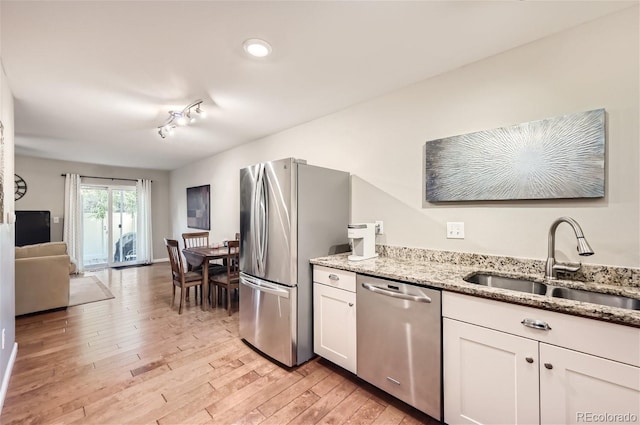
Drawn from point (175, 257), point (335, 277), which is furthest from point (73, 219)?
point (335, 277)

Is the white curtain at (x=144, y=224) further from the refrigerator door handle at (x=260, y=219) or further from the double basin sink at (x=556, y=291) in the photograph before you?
the double basin sink at (x=556, y=291)

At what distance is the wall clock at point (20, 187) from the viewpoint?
17.6 feet

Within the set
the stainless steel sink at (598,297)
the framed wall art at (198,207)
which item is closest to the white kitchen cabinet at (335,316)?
the stainless steel sink at (598,297)

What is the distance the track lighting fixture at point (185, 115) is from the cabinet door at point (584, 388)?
3194 mm

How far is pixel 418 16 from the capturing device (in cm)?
156

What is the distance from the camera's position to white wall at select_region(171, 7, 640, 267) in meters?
1.50

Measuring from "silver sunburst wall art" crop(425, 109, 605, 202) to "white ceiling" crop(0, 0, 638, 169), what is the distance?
0.59m

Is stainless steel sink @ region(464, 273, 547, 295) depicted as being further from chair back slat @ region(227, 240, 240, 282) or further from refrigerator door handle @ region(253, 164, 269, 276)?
chair back slat @ region(227, 240, 240, 282)

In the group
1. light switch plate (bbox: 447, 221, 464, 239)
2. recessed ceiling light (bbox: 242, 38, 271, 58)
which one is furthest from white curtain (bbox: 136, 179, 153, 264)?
light switch plate (bbox: 447, 221, 464, 239)

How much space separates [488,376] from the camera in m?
1.42

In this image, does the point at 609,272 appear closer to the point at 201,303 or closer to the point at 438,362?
the point at 438,362

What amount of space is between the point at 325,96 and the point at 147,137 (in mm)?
2919

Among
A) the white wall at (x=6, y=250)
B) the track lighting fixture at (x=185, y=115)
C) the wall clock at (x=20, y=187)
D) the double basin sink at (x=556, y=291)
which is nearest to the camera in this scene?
the double basin sink at (x=556, y=291)

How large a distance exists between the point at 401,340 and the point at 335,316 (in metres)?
0.58
